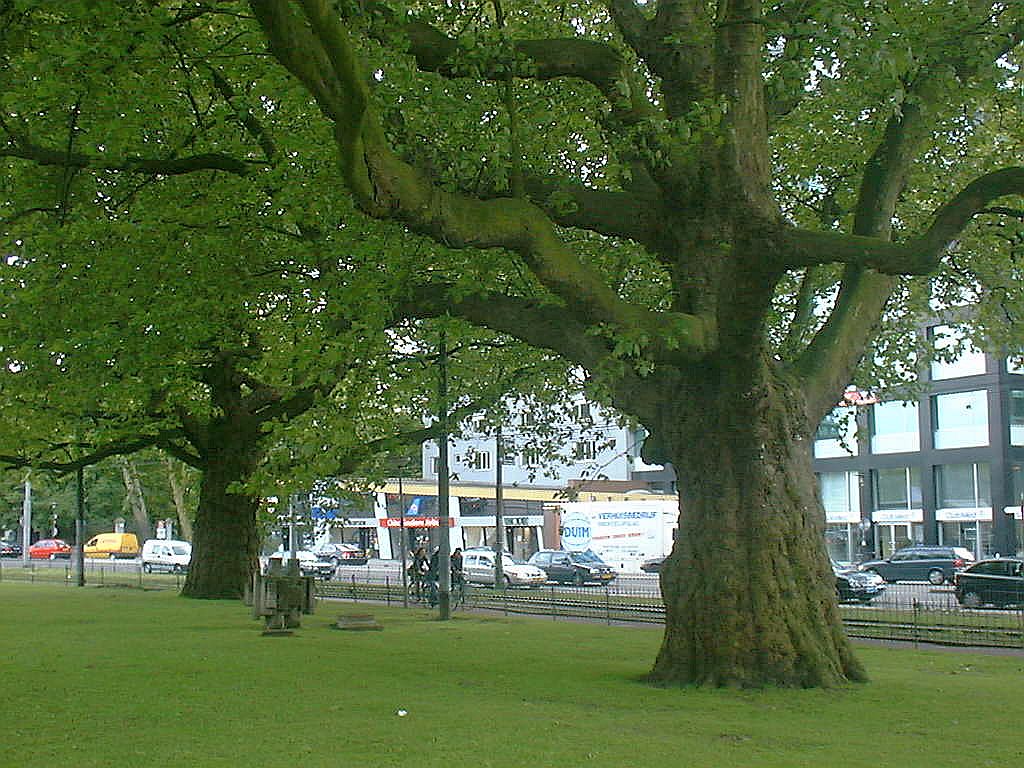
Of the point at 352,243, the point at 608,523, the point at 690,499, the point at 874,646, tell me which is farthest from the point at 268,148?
the point at 608,523

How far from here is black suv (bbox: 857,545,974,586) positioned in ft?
153

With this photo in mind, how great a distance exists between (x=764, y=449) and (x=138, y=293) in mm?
8398

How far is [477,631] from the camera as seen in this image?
23703mm

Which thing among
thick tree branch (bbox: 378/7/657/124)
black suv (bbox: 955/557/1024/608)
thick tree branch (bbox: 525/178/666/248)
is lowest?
black suv (bbox: 955/557/1024/608)

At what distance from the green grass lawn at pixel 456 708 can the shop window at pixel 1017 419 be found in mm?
38977

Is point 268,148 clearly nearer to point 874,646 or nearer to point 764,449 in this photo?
point 764,449

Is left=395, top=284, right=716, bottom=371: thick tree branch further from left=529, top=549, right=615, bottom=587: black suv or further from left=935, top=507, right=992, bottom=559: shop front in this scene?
left=935, top=507, right=992, bottom=559: shop front

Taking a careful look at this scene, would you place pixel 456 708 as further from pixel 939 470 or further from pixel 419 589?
pixel 939 470

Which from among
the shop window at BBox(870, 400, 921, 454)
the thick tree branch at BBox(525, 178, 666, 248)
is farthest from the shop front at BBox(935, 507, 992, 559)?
the thick tree branch at BBox(525, 178, 666, 248)

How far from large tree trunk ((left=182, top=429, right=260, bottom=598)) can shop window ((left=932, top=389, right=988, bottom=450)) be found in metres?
36.6

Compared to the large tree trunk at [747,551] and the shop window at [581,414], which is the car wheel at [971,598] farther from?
the large tree trunk at [747,551]

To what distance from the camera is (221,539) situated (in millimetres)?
33062

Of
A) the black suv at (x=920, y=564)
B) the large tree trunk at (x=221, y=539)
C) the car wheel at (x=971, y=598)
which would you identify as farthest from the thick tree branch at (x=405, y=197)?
the black suv at (x=920, y=564)

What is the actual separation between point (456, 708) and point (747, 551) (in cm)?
398
